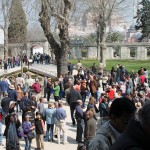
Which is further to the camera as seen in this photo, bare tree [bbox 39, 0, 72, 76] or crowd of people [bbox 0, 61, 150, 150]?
bare tree [bbox 39, 0, 72, 76]

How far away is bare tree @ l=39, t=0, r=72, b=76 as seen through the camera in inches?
1022

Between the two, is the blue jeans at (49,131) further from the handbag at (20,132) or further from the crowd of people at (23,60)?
the crowd of people at (23,60)

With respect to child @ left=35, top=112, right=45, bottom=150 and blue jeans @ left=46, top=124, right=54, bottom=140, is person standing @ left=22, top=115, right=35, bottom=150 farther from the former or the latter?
blue jeans @ left=46, top=124, right=54, bottom=140

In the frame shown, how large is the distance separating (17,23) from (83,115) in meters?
45.3

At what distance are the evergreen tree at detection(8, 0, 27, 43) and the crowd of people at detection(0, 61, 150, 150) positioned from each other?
1810 centimetres

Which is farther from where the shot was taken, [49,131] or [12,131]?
[49,131]

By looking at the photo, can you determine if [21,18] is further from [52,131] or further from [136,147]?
[136,147]

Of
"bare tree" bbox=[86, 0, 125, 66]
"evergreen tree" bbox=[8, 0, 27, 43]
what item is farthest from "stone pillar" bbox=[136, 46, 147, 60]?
"bare tree" bbox=[86, 0, 125, 66]

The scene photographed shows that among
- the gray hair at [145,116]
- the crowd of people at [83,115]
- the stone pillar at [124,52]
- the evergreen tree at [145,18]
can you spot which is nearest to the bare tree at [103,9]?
the crowd of people at [83,115]

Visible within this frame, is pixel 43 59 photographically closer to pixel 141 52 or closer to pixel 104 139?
pixel 141 52

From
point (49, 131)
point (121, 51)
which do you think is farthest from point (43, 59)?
point (49, 131)

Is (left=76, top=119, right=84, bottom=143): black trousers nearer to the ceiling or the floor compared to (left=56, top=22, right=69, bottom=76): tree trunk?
nearer to the floor

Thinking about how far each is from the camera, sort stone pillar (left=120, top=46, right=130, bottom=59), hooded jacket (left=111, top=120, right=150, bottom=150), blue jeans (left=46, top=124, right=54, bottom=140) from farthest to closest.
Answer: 1. stone pillar (left=120, top=46, right=130, bottom=59)
2. blue jeans (left=46, top=124, right=54, bottom=140)
3. hooded jacket (left=111, top=120, right=150, bottom=150)

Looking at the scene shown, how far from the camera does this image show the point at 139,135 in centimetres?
280
